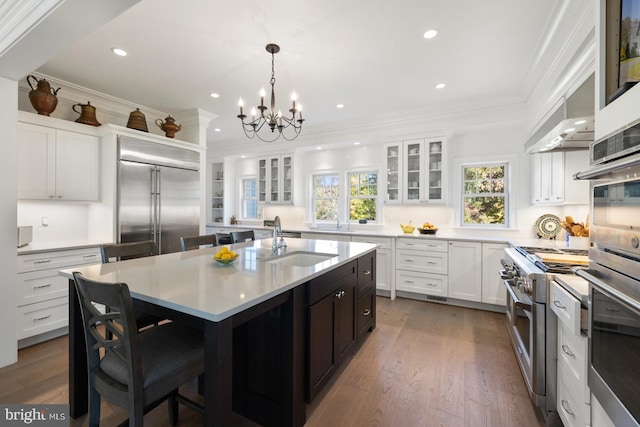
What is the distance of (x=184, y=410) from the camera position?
6.04 feet

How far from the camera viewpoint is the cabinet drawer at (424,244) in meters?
3.92

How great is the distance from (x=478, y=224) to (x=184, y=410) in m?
4.33

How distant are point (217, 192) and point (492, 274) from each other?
19.6ft

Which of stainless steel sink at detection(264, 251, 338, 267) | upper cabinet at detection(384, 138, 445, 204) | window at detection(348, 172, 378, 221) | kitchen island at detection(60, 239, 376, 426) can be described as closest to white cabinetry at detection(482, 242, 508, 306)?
upper cabinet at detection(384, 138, 445, 204)

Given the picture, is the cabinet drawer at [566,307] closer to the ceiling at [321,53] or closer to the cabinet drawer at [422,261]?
the ceiling at [321,53]

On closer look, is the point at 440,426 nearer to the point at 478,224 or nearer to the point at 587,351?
the point at 587,351

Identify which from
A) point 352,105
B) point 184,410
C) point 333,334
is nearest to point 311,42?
point 352,105

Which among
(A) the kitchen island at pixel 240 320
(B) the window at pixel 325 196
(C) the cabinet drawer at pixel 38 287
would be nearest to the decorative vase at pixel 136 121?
(C) the cabinet drawer at pixel 38 287

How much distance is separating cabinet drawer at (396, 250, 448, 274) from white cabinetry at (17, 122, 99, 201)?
424 cm

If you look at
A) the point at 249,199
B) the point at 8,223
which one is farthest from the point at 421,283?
the point at 8,223

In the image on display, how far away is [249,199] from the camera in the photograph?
6652 mm

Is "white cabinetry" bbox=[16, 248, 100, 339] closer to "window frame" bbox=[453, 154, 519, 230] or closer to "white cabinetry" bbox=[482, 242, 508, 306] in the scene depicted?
"white cabinetry" bbox=[482, 242, 508, 306]
